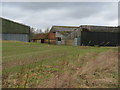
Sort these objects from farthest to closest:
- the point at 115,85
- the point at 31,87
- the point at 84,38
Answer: the point at 84,38, the point at 115,85, the point at 31,87

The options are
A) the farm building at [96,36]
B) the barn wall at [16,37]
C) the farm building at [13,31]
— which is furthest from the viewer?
the barn wall at [16,37]

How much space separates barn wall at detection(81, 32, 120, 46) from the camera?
29.9m

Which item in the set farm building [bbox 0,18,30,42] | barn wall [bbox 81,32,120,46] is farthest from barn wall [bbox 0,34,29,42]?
barn wall [bbox 81,32,120,46]

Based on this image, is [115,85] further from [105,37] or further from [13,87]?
[105,37]

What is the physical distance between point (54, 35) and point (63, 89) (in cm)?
4240

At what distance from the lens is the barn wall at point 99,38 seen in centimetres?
2992

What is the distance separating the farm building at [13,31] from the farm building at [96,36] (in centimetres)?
2012

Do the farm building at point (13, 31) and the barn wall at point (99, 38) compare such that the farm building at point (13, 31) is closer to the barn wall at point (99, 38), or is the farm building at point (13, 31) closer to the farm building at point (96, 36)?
the farm building at point (96, 36)

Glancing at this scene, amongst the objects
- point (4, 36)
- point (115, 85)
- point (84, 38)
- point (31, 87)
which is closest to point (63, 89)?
point (31, 87)

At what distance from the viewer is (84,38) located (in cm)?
2984

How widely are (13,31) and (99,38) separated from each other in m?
26.9

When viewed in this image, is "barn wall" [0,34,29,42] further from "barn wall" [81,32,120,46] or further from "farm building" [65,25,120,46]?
"barn wall" [81,32,120,46]

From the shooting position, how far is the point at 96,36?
30688 millimetres

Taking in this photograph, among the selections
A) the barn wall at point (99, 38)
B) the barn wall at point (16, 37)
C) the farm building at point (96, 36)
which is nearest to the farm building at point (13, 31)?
the barn wall at point (16, 37)
